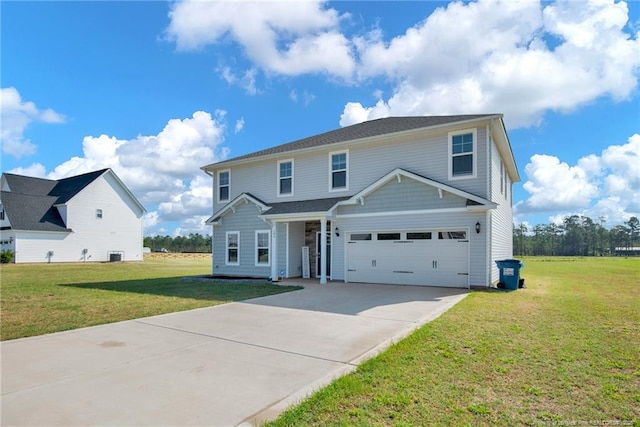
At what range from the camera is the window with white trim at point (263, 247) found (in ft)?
55.1

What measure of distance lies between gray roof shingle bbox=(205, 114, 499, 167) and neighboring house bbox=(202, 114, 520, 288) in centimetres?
9

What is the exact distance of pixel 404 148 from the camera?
47.1 ft

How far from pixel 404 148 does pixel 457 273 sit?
5.10 m

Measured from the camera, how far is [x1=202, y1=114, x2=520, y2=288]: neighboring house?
12672 millimetres

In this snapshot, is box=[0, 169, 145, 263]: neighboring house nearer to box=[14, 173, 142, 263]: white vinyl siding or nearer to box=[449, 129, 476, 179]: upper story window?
box=[14, 173, 142, 263]: white vinyl siding

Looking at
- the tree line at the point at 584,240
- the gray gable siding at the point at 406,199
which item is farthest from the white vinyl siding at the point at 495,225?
the tree line at the point at 584,240

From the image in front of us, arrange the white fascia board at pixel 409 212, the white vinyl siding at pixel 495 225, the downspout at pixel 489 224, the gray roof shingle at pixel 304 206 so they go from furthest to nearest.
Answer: the gray roof shingle at pixel 304 206 < the white vinyl siding at pixel 495 225 < the white fascia board at pixel 409 212 < the downspout at pixel 489 224

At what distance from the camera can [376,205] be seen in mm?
14195

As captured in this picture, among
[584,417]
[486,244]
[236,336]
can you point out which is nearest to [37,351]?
[236,336]

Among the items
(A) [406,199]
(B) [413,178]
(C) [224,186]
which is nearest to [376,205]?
(A) [406,199]

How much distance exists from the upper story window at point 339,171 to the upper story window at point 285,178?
2211 mm

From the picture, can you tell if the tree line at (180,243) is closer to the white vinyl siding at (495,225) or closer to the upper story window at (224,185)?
the upper story window at (224,185)

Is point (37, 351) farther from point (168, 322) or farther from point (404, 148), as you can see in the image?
point (404, 148)

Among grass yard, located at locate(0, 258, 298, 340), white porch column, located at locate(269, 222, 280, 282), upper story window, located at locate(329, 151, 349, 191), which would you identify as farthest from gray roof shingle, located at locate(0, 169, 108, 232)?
upper story window, located at locate(329, 151, 349, 191)
